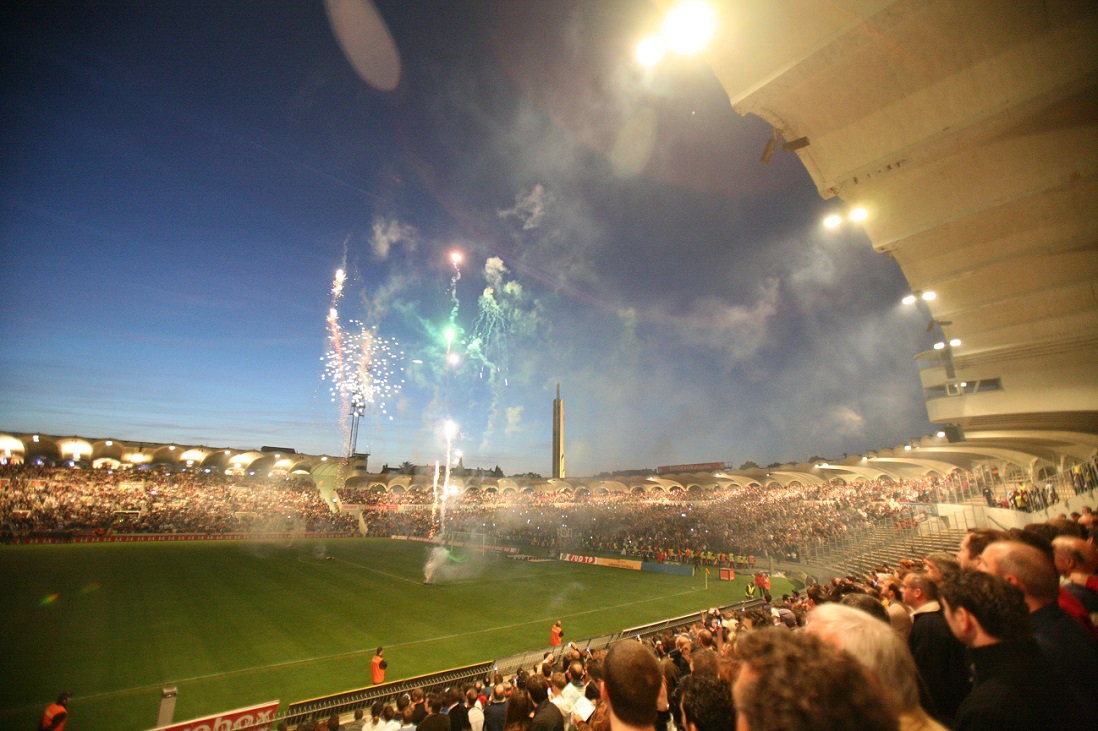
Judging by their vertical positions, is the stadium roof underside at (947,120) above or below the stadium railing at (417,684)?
above

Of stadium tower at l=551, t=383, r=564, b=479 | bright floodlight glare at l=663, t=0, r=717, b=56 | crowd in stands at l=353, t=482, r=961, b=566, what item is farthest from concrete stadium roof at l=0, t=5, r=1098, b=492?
stadium tower at l=551, t=383, r=564, b=479

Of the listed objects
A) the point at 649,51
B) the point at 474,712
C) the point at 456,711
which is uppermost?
the point at 649,51

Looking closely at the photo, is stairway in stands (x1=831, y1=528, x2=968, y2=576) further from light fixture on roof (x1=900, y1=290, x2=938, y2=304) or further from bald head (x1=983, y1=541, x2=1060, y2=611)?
bald head (x1=983, y1=541, x2=1060, y2=611)

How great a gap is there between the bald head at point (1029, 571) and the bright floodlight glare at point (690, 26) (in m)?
5.51

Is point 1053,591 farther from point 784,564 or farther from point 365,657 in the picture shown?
point 784,564

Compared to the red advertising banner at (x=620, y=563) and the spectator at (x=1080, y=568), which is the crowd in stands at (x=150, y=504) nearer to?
the red advertising banner at (x=620, y=563)

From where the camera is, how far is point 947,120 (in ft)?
18.9

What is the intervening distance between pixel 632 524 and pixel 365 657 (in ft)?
120

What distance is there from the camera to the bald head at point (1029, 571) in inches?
120

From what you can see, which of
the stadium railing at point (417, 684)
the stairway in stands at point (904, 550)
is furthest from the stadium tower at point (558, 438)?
the stadium railing at point (417, 684)

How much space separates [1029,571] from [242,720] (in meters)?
10.8

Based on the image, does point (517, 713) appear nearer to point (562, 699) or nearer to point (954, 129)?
point (562, 699)

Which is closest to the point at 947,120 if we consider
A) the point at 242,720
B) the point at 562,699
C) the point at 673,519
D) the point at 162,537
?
the point at 562,699

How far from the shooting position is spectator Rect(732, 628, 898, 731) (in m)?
1.22
